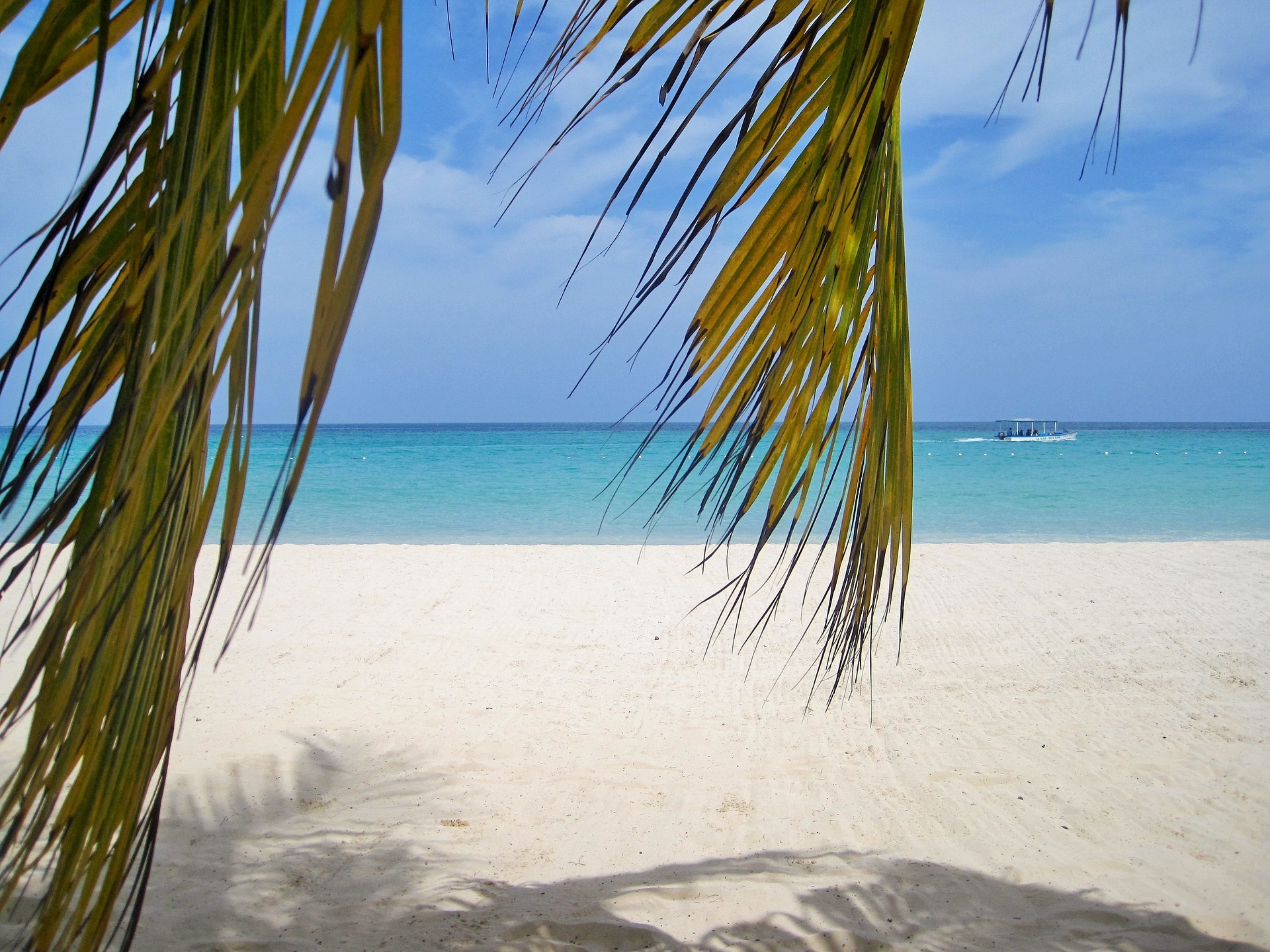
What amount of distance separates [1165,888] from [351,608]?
5471 mm

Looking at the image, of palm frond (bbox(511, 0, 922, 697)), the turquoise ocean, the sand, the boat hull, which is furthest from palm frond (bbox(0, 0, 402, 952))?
the boat hull

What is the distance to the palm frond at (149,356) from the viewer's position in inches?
19.5

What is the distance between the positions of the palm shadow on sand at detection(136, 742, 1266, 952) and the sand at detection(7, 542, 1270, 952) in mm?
12

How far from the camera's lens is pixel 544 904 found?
259cm

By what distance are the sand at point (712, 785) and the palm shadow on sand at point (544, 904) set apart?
12 millimetres

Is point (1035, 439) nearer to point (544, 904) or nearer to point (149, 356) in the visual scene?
point (544, 904)

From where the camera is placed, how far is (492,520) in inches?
612

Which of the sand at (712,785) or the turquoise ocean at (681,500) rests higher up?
the turquoise ocean at (681,500)

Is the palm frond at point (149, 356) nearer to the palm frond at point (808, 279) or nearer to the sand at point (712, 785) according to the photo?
the palm frond at point (808, 279)

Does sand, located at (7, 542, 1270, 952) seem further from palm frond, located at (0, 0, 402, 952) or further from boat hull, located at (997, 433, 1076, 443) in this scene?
boat hull, located at (997, 433, 1076, 443)

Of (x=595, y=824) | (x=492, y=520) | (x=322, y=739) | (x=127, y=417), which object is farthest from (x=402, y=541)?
(x=127, y=417)

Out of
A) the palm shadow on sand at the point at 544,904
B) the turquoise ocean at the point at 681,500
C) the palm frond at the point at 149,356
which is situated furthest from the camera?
the turquoise ocean at the point at 681,500

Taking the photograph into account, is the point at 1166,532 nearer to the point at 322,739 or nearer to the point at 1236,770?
the point at 1236,770

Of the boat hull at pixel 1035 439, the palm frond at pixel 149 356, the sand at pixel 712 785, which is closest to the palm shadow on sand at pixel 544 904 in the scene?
the sand at pixel 712 785
